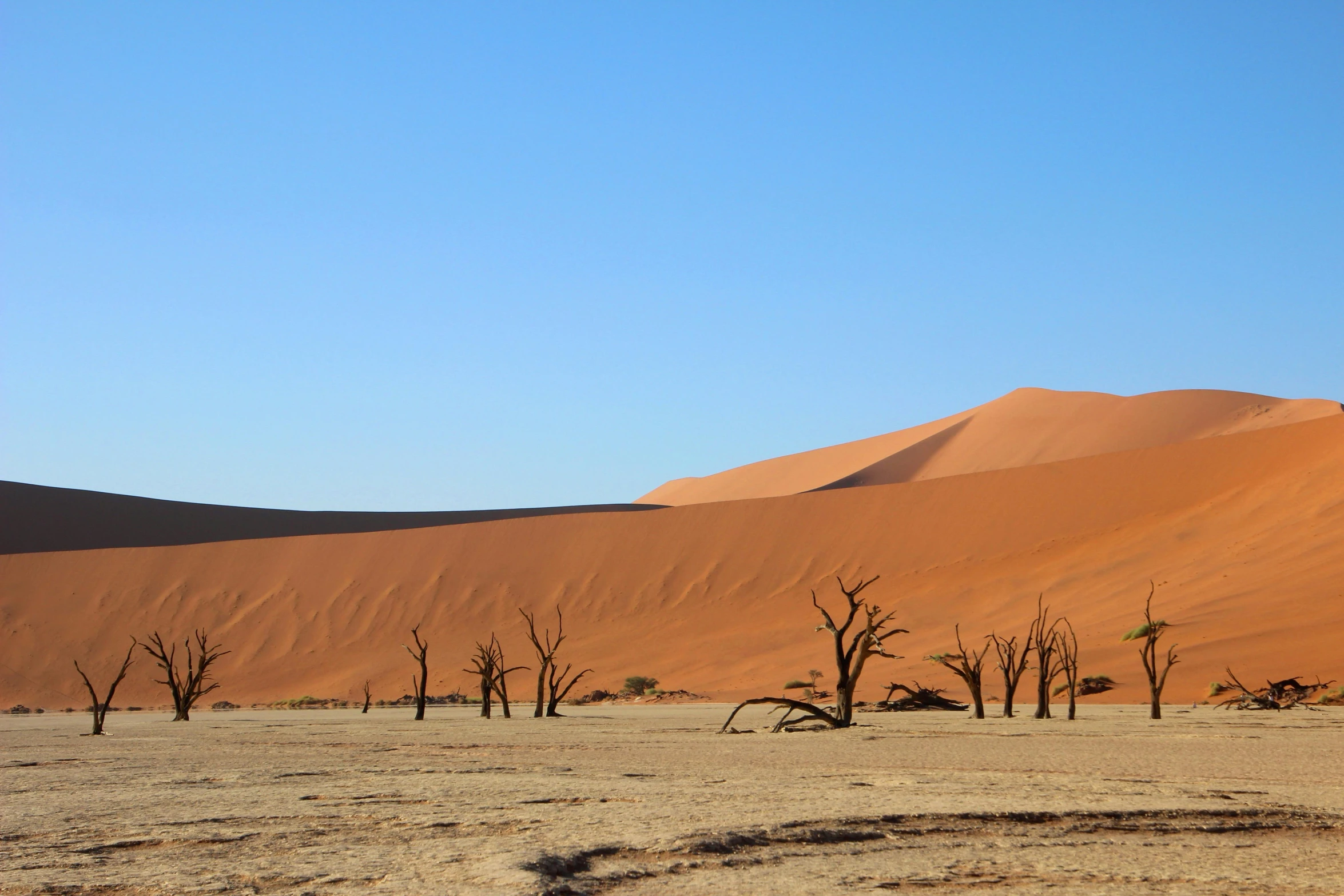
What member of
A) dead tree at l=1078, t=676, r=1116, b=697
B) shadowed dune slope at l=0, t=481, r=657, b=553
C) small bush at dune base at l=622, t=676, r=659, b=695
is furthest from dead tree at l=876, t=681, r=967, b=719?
shadowed dune slope at l=0, t=481, r=657, b=553

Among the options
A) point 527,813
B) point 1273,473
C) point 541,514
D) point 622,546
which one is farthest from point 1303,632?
point 541,514

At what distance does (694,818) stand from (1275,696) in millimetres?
18360

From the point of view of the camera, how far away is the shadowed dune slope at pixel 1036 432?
70562 mm

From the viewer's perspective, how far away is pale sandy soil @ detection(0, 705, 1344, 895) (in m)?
5.59

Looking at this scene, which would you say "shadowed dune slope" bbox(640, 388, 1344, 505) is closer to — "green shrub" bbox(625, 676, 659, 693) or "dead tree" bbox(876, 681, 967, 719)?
"green shrub" bbox(625, 676, 659, 693)

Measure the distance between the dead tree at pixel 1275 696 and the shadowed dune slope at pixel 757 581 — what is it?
129 inches

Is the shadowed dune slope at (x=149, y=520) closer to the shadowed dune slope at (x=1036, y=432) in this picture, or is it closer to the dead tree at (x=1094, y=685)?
the shadowed dune slope at (x=1036, y=432)

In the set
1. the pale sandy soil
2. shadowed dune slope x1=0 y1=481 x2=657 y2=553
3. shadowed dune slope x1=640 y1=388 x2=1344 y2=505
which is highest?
shadowed dune slope x1=640 y1=388 x2=1344 y2=505

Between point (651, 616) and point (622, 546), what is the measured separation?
6785 millimetres

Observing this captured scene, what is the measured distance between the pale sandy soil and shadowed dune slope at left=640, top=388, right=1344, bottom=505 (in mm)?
51992

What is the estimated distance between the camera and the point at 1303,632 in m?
27.8

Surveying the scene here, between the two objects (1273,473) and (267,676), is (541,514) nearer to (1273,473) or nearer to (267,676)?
(267,676)

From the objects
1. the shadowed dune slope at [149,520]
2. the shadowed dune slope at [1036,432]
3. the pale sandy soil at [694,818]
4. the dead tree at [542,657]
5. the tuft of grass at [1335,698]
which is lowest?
the tuft of grass at [1335,698]

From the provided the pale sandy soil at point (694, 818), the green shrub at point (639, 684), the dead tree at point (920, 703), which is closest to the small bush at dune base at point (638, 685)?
the green shrub at point (639, 684)
